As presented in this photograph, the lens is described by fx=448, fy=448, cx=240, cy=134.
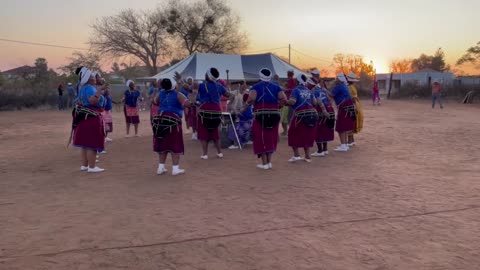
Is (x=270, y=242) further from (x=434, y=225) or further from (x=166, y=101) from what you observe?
(x=166, y=101)

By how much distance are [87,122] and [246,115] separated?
4226 millimetres

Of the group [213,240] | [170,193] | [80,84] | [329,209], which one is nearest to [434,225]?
[329,209]

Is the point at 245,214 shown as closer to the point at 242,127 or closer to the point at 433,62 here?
the point at 242,127

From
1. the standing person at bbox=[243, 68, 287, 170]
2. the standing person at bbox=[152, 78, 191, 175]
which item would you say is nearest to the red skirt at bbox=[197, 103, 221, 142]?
the standing person at bbox=[243, 68, 287, 170]

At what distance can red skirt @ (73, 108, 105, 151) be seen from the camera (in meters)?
7.68

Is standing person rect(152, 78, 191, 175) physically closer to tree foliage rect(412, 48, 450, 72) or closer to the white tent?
the white tent

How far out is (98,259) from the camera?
4070mm

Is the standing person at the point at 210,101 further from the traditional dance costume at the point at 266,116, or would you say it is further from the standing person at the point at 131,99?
the standing person at the point at 131,99

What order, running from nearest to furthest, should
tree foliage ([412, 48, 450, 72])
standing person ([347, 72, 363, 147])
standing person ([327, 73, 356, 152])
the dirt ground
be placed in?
the dirt ground
standing person ([327, 73, 356, 152])
standing person ([347, 72, 363, 147])
tree foliage ([412, 48, 450, 72])

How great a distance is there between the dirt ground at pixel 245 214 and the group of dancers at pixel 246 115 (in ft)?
1.43

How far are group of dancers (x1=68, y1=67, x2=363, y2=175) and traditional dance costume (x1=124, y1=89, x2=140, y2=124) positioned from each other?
235 centimetres

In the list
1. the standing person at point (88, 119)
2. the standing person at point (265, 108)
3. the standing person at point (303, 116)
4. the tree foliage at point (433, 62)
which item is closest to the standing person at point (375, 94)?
the standing person at point (303, 116)

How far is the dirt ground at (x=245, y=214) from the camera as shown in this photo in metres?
4.12

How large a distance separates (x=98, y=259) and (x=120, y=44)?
4142 centimetres
